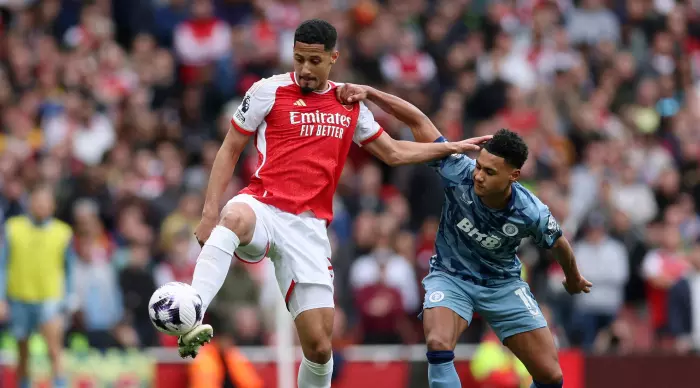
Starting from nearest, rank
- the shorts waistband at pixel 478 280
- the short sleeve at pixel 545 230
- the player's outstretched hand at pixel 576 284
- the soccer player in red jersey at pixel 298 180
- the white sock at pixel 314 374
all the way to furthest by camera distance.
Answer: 1. the soccer player in red jersey at pixel 298 180
2. the white sock at pixel 314 374
3. the short sleeve at pixel 545 230
4. the shorts waistband at pixel 478 280
5. the player's outstretched hand at pixel 576 284

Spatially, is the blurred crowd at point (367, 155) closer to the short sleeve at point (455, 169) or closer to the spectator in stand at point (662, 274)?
the spectator in stand at point (662, 274)

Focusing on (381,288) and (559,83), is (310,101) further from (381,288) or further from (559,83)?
(559,83)

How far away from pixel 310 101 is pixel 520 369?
6241 millimetres

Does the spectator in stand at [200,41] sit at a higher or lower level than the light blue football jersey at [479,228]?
lower

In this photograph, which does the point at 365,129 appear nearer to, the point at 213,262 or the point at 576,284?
the point at 213,262

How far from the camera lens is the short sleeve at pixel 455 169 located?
407 inches

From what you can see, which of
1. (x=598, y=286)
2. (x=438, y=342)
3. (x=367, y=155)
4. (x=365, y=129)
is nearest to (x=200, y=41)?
(x=367, y=155)

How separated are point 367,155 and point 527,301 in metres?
7.21

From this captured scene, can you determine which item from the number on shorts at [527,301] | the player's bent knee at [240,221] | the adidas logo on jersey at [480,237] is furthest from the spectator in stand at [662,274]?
the player's bent knee at [240,221]

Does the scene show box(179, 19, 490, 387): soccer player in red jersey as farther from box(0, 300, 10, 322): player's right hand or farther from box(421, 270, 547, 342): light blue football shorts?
box(0, 300, 10, 322): player's right hand

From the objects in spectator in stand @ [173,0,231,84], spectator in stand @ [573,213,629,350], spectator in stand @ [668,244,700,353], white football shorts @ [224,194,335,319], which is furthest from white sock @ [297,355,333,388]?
spectator in stand @ [173,0,231,84]

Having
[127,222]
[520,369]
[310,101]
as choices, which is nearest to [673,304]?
[520,369]

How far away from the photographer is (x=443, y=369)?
9.85 meters

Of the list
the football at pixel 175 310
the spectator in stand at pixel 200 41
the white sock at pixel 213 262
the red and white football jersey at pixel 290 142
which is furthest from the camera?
the spectator in stand at pixel 200 41
